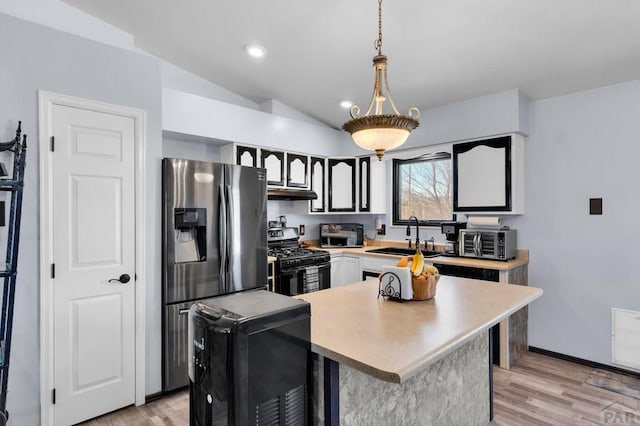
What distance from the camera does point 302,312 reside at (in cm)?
133

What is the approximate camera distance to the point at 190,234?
2.88m

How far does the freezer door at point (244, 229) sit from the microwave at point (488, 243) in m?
2.01

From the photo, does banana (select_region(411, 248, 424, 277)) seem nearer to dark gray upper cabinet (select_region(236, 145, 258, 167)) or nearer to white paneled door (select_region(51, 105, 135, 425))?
white paneled door (select_region(51, 105, 135, 425))

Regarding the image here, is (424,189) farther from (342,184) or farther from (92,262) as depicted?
(92,262)

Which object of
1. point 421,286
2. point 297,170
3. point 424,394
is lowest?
point 424,394

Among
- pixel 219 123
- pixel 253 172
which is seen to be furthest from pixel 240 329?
pixel 219 123

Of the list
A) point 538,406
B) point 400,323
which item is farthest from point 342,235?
point 400,323

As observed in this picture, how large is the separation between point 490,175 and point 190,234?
2.85m

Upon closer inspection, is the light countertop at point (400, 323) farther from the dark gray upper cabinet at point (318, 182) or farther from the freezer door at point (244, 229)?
the dark gray upper cabinet at point (318, 182)

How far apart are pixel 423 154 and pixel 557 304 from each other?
2.05 metres

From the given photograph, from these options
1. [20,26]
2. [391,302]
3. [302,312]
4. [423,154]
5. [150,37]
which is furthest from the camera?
[423,154]

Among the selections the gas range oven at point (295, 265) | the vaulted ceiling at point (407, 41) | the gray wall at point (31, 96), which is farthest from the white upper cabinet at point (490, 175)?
the gray wall at point (31, 96)

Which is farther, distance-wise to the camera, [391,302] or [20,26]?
[20,26]

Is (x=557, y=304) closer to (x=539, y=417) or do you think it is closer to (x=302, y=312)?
(x=539, y=417)
